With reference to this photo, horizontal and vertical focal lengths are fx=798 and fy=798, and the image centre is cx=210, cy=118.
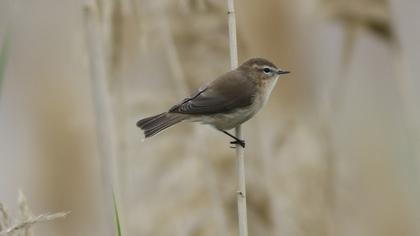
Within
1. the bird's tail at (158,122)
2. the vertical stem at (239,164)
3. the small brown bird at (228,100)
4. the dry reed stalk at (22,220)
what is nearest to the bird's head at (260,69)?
the small brown bird at (228,100)

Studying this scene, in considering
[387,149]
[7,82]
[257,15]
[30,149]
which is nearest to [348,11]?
[257,15]

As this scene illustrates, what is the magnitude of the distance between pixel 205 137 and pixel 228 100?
28cm

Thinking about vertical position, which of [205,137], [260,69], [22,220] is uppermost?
[260,69]

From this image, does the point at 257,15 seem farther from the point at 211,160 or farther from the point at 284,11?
the point at 211,160

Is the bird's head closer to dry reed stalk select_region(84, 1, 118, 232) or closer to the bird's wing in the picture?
the bird's wing

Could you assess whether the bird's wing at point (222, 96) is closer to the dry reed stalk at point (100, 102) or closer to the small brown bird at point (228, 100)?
the small brown bird at point (228, 100)

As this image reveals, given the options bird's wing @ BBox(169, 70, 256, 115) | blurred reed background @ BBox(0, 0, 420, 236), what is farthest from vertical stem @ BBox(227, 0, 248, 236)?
bird's wing @ BBox(169, 70, 256, 115)

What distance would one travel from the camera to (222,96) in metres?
3.23

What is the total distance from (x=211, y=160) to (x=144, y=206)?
1.12ft

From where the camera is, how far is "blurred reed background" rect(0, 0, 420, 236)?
3059mm

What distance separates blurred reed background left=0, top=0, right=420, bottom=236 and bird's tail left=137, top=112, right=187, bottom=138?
11 cm

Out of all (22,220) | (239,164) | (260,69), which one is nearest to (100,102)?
(239,164)

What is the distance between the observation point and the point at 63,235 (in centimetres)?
386

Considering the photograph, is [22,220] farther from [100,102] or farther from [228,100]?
[228,100]
